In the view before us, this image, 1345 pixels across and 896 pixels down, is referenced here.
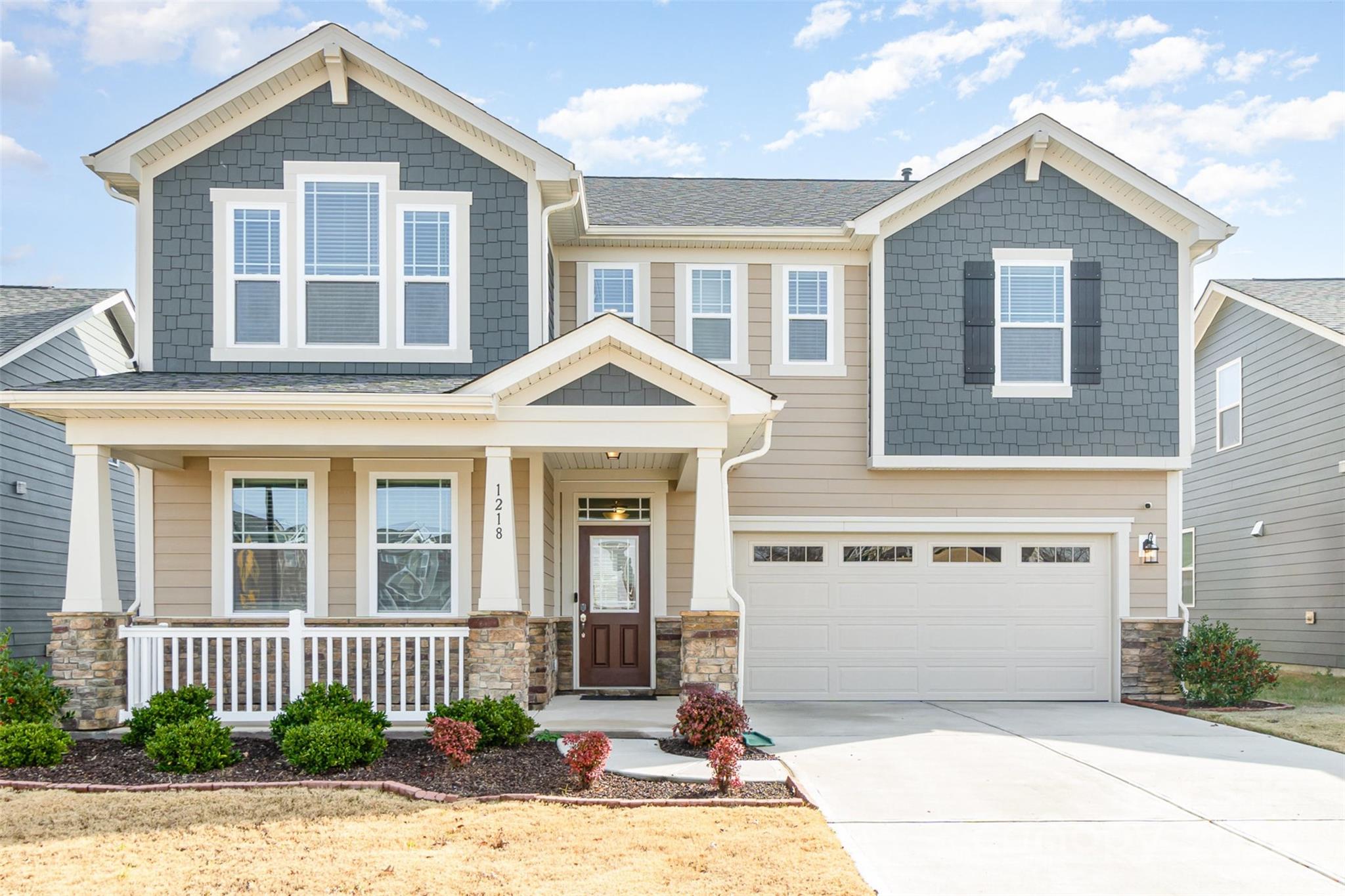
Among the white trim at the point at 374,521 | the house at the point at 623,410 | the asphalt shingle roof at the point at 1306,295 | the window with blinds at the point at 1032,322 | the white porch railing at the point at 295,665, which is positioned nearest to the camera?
the white porch railing at the point at 295,665

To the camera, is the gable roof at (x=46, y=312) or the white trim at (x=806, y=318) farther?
the gable roof at (x=46, y=312)

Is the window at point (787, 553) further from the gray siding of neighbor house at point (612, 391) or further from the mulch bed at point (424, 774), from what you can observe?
the mulch bed at point (424, 774)

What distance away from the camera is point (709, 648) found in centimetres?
984

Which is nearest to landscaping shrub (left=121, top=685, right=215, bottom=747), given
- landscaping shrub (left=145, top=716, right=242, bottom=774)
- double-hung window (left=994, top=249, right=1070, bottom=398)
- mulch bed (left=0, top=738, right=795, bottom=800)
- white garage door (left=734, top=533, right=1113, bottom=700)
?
mulch bed (left=0, top=738, right=795, bottom=800)

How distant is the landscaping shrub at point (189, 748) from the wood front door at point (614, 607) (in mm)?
5710

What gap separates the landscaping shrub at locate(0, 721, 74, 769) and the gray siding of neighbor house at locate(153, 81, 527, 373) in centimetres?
416

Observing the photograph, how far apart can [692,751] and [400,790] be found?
2.39m

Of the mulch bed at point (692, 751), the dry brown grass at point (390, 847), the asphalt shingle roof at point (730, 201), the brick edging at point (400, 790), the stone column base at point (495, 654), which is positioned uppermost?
the asphalt shingle roof at point (730, 201)

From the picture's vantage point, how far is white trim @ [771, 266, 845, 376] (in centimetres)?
1343

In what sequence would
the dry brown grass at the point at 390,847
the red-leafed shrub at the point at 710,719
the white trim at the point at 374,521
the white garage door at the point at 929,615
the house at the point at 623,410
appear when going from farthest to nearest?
the white garage door at the point at 929,615
the white trim at the point at 374,521
the house at the point at 623,410
the red-leafed shrub at the point at 710,719
the dry brown grass at the point at 390,847

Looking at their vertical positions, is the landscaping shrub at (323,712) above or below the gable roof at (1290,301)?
below

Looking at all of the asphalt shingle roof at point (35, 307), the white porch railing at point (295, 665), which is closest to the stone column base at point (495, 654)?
the white porch railing at point (295, 665)

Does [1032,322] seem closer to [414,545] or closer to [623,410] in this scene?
[623,410]

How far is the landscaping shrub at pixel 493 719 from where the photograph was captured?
8.74m
